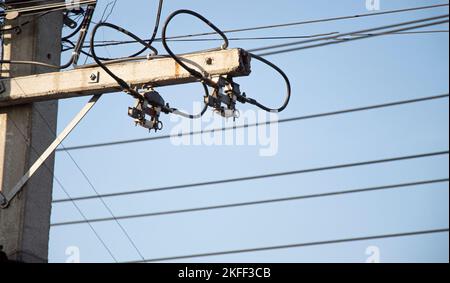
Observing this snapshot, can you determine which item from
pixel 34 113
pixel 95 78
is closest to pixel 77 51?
pixel 95 78

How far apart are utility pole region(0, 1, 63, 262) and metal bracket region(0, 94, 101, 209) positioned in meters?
0.06

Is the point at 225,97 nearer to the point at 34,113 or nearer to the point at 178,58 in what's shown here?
the point at 178,58

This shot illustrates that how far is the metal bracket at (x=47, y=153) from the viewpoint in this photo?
43.9 ft

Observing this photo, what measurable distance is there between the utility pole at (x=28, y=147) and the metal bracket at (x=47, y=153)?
0.20 ft

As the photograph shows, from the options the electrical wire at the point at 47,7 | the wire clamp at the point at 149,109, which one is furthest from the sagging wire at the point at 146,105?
the electrical wire at the point at 47,7

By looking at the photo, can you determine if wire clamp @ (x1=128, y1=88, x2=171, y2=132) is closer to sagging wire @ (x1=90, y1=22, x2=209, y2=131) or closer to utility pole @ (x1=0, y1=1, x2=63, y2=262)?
sagging wire @ (x1=90, y1=22, x2=209, y2=131)

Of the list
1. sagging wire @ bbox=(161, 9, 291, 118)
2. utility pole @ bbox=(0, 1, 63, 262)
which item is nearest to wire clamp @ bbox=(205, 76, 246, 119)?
sagging wire @ bbox=(161, 9, 291, 118)

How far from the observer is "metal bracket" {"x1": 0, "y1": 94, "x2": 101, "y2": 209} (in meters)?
13.4

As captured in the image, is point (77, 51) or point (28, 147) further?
point (28, 147)

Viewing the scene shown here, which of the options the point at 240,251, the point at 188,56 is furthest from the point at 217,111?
the point at 240,251

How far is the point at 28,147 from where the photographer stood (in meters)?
13.6

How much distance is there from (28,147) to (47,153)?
341 mm
